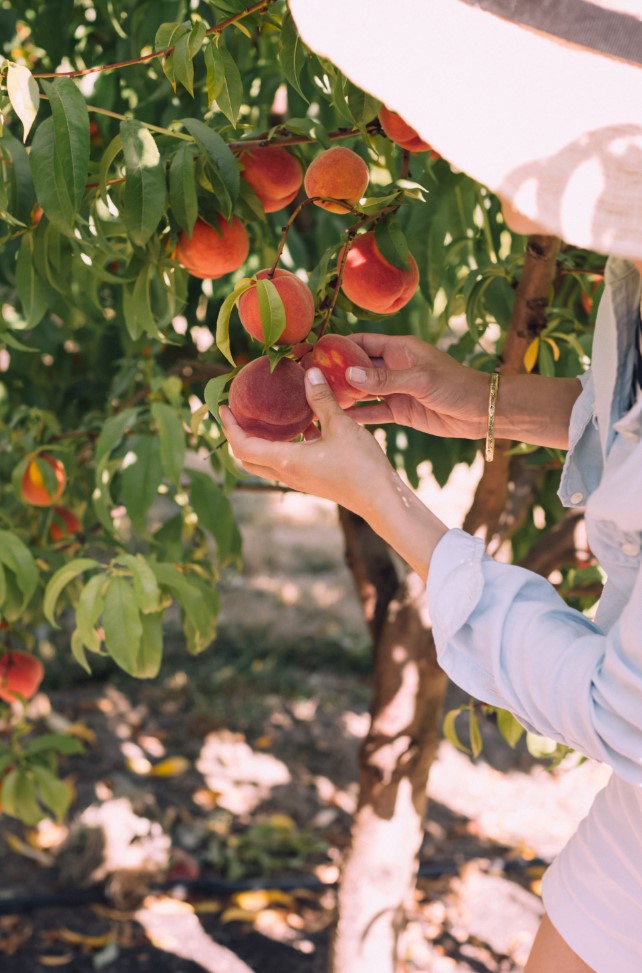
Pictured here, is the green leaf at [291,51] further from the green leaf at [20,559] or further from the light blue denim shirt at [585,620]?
the green leaf at [20,559]

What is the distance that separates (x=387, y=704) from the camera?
1.96m

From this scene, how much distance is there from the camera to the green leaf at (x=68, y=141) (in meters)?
1.10

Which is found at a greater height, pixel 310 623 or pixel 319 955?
pixel 319 955

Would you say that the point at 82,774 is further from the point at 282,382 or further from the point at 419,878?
the point at 282,382

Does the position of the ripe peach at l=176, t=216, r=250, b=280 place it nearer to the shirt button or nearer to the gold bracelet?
the gold bracelet

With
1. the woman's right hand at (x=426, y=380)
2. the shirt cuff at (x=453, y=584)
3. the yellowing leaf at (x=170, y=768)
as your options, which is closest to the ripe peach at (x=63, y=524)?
the woman's right hand at (x=426, y=380)

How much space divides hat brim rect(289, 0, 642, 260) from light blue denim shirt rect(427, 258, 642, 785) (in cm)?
19

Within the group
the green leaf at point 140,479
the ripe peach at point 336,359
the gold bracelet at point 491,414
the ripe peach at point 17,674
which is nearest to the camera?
the ripe peach at point 336,359

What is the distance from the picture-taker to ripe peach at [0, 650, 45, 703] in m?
1.86

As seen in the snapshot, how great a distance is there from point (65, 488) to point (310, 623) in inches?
95.8

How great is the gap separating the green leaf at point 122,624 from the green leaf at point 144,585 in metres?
0.01

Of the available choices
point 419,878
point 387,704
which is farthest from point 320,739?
point 387,704

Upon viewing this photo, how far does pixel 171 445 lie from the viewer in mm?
1458

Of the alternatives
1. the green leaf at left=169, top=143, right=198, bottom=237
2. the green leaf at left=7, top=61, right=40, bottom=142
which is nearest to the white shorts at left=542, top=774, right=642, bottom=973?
the green leaf at left=169, top=143, right=198, bottom=237
